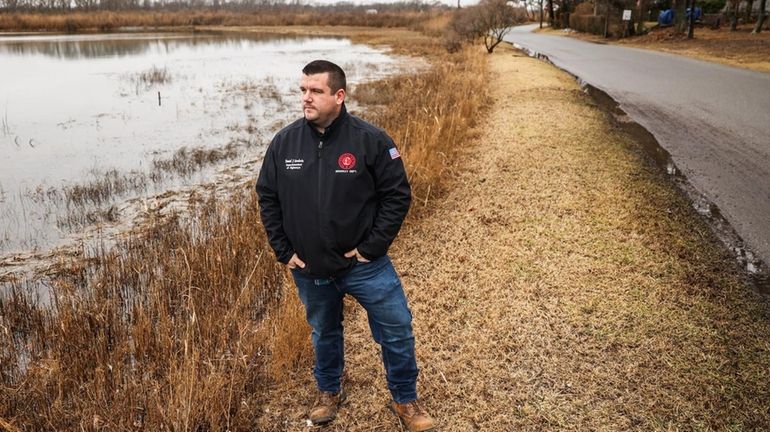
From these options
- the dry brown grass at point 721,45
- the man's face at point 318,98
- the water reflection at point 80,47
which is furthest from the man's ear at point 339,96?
the water reflection at point 80,47

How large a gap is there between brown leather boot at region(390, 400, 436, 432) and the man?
0.19 m

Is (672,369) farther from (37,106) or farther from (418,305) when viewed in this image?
(37,106)

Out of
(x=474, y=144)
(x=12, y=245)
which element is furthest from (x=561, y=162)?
(x=12, y=245)

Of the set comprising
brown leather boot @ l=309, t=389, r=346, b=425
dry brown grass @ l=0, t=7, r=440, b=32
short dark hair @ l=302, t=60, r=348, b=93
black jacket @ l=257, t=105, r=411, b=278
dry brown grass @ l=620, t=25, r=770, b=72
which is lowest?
brown leather boot @ l=309, t=389, r=346, b=425

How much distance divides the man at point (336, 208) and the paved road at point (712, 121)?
3.99 m

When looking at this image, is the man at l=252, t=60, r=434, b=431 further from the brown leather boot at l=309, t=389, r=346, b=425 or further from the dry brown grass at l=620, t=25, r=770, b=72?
the dry brown grass at l=620, t=25, r=770, b=72

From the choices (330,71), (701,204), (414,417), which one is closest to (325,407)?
(414,417)

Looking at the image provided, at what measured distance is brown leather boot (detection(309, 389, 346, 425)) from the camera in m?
3.23

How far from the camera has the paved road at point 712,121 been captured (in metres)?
6.13

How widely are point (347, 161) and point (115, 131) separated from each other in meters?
11.9

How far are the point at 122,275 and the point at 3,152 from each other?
24.6 feet

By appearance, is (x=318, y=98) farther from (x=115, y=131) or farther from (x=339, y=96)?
(x=115, y=131)

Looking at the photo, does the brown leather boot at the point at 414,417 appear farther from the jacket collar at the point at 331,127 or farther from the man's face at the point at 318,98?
the man's face at the point at 318,98

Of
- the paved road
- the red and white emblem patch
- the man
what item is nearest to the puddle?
the paved road
